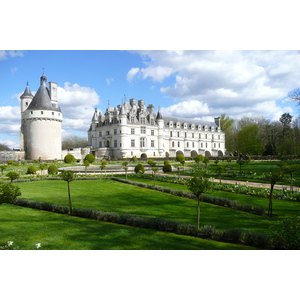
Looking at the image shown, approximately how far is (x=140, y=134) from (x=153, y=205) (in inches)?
1449

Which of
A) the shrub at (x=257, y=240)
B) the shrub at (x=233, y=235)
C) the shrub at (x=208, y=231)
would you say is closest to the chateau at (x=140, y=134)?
the shrub at (x=208, y=231)

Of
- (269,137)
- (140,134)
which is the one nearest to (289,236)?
(140,134)

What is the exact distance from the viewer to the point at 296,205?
859cm

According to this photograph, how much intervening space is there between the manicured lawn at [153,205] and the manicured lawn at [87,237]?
1.27 m

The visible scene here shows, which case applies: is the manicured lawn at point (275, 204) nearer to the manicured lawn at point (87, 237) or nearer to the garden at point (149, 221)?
the garden at point (149, 221)

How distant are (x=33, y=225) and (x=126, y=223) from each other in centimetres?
235

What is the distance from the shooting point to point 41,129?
3706 centimetres

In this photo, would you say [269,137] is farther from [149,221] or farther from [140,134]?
[149,221]

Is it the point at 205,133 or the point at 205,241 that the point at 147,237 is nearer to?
the point at 205,241

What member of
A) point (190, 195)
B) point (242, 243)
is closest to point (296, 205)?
point (190, 195)

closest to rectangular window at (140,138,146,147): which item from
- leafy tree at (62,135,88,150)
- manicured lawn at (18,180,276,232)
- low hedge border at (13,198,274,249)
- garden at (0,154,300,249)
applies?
leafy tree at (62,135,88,150)

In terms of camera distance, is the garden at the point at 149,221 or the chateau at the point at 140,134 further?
the chateau at the point at 140,134

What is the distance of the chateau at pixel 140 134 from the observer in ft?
142

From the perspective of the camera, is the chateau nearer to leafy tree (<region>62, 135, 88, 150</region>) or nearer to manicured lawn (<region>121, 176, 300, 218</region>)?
leafy tree (<region>62, 135, 88, 150</region>)
